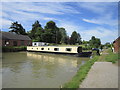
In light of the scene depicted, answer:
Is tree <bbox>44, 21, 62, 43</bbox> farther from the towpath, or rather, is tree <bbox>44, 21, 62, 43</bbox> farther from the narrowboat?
the towpath

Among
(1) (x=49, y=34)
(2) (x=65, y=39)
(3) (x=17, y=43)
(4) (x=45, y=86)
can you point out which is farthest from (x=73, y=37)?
(4) (x=45, y=86)

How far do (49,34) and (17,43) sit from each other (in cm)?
1517

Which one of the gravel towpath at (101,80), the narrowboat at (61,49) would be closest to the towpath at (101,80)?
the gravel towpath at (101,80)

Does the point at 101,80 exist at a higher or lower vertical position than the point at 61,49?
lower

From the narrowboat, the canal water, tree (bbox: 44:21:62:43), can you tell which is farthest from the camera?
tree (bbox: 44:21:62:43)

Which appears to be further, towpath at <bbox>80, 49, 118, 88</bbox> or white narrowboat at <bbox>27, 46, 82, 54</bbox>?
white narrowboat at <bbox>27, 46, 82, 54</bbox>

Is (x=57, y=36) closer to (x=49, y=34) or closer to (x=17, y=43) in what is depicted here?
(x=49, y=34)

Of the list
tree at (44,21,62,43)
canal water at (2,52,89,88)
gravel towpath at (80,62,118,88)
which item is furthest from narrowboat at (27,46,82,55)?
tree at (44,21,62,43)

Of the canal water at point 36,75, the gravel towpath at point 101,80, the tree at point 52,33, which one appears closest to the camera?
the gravel towpath at point 101,80

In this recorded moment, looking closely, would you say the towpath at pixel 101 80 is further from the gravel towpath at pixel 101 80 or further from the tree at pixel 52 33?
the tree at pixel 52 33

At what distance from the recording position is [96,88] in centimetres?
514

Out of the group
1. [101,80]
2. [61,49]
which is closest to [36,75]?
[101,80]

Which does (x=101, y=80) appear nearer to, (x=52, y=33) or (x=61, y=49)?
(x=61, y=49)

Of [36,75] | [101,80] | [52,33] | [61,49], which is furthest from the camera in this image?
[52,33]
